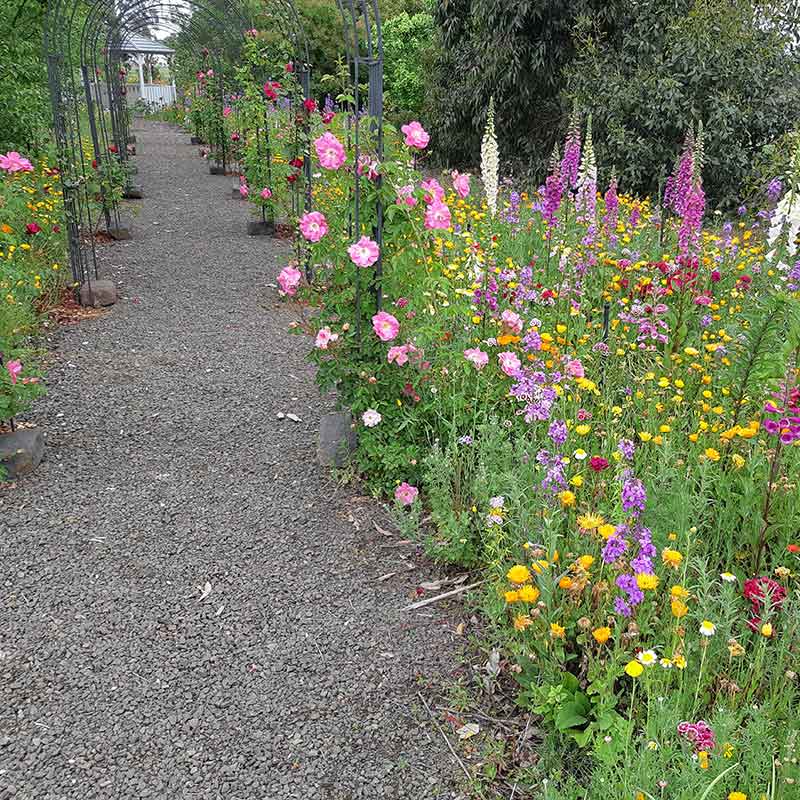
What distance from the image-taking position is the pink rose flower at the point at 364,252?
10.4ft

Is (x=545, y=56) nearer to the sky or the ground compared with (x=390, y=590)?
nearer to the sky

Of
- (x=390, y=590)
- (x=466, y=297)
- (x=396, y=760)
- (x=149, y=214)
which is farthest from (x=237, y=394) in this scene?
(x=149, y=214)

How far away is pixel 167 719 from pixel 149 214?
346 inches

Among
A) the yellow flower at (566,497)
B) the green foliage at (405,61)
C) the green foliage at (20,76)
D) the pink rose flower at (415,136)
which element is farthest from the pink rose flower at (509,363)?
the green foliage at (405,61)

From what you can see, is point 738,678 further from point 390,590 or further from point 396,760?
point 390,590

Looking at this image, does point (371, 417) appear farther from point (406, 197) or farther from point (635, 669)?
point (635, 669)

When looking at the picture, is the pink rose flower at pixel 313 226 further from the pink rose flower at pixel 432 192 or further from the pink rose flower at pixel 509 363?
the pink rose flower at pixel 509 363

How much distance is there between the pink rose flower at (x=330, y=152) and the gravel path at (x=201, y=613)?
4.64 ft

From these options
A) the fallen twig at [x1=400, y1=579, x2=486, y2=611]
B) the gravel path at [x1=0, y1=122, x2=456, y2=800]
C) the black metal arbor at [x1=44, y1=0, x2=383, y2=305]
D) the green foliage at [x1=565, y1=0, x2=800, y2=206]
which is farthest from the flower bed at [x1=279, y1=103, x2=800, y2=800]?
the green foliage at [x1=565, y1=0, x2=800, y2=206]

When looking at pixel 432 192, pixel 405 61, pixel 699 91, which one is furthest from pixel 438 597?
pixel 405 61

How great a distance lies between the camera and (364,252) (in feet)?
10.5

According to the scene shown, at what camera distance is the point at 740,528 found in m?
2.69

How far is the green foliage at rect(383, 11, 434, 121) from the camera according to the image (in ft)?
50.1

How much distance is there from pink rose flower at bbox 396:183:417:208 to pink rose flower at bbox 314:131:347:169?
282 millimetres
